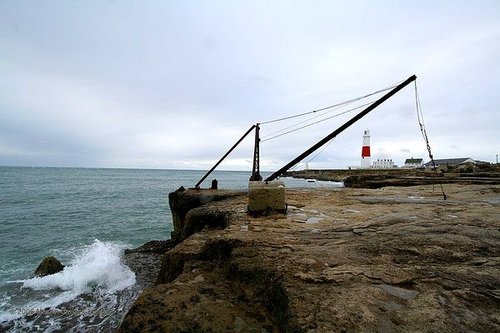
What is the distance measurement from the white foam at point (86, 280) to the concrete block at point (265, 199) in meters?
5.74

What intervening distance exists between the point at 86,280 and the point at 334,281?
9.55m

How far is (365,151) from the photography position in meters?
73.5

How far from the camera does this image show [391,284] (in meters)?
2.75

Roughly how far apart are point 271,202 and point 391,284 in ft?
12.5

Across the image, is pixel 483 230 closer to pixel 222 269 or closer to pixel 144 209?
pixel 222 269

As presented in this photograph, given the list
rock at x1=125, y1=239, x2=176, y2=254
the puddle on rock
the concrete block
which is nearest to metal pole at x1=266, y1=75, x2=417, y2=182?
the concrete block

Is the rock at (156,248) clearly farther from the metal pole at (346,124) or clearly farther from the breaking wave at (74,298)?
the metal pole at (346,124)

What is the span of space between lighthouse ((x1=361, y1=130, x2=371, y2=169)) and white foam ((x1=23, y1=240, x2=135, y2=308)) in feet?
235

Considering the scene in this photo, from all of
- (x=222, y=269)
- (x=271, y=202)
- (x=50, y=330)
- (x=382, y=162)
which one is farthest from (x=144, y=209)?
(x=382, y=162)

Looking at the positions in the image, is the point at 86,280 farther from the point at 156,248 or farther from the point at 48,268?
the point at 156,248

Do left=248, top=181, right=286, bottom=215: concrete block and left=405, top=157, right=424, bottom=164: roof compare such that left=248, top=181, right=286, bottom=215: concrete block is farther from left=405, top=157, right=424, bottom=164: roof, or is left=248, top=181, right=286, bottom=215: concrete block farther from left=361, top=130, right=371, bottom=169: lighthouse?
left=405, top=157, right=424, bottom=164: roof

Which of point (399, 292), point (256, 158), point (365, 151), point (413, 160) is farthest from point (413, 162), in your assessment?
point (399, 292)

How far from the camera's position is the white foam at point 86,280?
343 inches

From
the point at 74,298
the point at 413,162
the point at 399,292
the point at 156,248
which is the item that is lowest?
the point at 74,298
